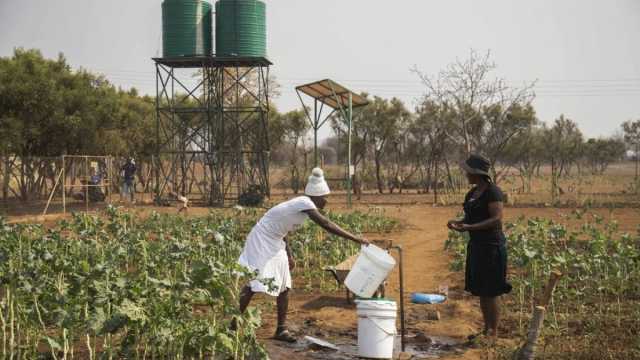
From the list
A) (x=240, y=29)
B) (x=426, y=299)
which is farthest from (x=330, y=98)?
(x=426, y=299)

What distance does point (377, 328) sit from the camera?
20.0 ft

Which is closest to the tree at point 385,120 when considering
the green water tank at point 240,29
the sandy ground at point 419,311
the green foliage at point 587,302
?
the green water tank at point 240,29

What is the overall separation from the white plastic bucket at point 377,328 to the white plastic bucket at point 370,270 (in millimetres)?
144

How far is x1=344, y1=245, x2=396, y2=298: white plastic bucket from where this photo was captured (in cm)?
618

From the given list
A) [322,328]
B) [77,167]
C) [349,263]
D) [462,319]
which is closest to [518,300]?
[462,319]

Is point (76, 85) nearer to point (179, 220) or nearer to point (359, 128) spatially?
point (179, 220)

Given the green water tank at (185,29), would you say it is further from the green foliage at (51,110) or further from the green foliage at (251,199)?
the green foliage at (251,199)

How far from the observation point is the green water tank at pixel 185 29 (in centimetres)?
2519

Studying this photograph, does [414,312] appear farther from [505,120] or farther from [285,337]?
[505,120]

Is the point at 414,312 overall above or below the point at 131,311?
below

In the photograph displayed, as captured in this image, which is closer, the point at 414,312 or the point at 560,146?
the point at 414,312

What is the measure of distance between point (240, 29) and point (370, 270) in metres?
20.4

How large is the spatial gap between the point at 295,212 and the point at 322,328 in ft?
5.47

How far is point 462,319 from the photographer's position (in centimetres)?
788
